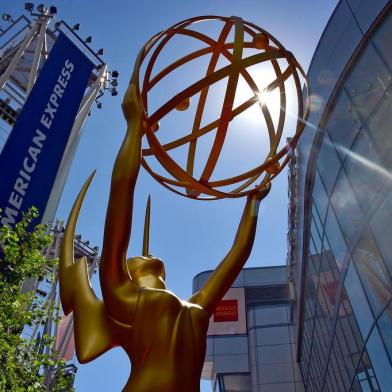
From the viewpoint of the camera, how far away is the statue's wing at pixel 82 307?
Answer: 4.45 m

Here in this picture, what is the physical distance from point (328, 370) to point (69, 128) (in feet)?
44.6

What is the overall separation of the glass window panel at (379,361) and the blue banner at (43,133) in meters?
10.4

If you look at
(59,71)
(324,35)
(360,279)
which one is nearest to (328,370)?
(360,279)

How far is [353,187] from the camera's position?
37.4ft

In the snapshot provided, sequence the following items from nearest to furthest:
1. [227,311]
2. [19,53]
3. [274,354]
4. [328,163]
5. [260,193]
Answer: [260,193], [328,163], [19,53], [274,354], [227,311]

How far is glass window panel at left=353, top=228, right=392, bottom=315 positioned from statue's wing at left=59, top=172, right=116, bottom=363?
7090mm

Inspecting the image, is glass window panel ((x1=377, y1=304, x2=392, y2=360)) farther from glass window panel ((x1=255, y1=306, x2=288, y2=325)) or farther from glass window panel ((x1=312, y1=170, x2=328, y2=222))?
glass window panel ((x1=255, y1=306, x2=288, y2=325))

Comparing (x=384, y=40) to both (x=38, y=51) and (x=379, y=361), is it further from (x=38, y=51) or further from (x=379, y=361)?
(x=38, y=51)

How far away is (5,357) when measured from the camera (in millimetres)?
8773

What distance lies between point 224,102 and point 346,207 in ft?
24.9

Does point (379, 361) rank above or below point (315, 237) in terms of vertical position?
below

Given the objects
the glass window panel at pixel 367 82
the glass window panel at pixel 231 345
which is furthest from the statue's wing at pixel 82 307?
the glass window panel at pixel 231 345

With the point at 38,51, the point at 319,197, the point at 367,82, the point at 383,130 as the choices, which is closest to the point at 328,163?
the point at 319,197

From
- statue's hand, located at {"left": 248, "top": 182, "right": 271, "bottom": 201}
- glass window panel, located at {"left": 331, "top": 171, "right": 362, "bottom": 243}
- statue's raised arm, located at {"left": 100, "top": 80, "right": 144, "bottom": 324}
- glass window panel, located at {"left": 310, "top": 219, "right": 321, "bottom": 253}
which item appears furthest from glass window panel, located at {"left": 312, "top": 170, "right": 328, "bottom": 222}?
statue's raised arm, located at {"left": 100, "top": 80, "right": 144, "bottom": 324}
